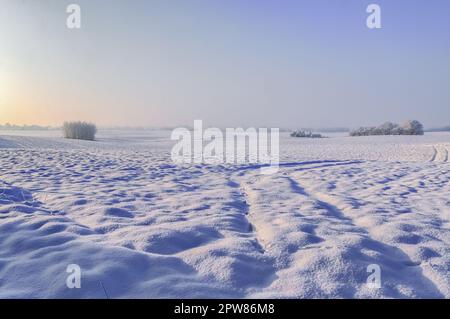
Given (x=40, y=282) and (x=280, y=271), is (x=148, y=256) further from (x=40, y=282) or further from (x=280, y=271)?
(x=280, y=271)

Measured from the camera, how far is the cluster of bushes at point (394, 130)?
119ft

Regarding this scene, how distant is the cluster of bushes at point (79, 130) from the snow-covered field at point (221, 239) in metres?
21.9

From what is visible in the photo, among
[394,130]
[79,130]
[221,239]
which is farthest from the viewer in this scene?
[394,130]

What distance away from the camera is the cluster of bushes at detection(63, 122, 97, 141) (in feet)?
90.8

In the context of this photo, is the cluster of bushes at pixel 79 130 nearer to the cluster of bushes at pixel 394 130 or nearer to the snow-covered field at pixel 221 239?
the snow-covered field at pixel 221 239

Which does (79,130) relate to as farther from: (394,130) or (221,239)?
(394,130)

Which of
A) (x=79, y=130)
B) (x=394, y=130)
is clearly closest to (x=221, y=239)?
(x=79, y=130)

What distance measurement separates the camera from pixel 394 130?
123ft

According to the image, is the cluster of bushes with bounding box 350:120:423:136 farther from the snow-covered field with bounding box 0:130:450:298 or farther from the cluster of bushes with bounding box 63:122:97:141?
the snow-covered field with bounding box 0:130:450:298

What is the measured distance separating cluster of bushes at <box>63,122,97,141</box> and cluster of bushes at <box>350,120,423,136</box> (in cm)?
2878

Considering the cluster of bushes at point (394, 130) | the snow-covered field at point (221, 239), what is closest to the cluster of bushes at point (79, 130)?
the snow-covered field at point (221, 239)

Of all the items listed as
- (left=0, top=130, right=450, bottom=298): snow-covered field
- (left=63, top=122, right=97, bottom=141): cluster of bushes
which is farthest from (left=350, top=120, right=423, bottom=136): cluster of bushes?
(left=0, top=130, right=450, bottom=298): snow-covered field

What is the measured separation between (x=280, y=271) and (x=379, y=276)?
2.77 ft

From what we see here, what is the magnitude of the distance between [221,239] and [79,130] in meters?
27.1
